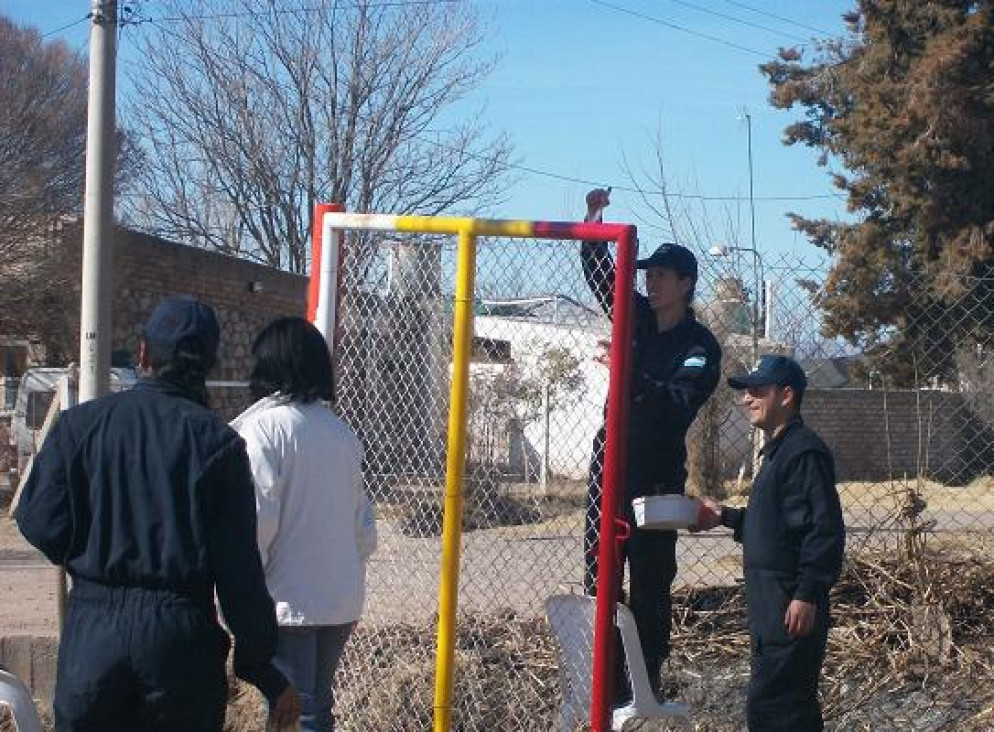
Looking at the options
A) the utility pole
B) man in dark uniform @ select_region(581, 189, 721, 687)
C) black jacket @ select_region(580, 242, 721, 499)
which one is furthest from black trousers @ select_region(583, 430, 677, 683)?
the utility pole

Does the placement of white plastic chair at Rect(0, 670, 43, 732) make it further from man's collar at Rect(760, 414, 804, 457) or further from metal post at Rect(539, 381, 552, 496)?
metal post at Rect(539, 381, 552, 496)

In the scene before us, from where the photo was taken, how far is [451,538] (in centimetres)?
477

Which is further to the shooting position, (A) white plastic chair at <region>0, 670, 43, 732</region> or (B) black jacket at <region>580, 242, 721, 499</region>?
(B) black jacket at <region>580, 242, 721, 499</region>

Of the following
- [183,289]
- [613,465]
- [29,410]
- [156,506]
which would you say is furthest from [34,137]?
[156,506]

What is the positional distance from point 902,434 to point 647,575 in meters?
11.3

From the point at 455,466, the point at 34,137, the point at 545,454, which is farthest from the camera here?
the point at 34,137

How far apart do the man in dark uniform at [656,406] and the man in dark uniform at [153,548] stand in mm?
1890

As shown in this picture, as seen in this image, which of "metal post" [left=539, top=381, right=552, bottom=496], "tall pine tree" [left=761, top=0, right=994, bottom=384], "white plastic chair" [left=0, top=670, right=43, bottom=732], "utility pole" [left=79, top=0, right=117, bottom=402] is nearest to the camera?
"white plastic chair" [left=0, top=670, right=43, bottom=732]

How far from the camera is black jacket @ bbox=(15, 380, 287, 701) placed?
3.17 metres

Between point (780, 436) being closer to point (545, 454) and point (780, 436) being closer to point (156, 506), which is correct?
point (156, 506)

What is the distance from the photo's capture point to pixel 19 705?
13.5ft

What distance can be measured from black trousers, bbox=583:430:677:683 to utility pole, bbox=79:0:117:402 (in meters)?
3.74

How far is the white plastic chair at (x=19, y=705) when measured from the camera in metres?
4.10

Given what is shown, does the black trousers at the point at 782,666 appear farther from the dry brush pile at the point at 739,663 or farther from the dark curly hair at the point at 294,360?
the dark curly hair at the point at 294,360
